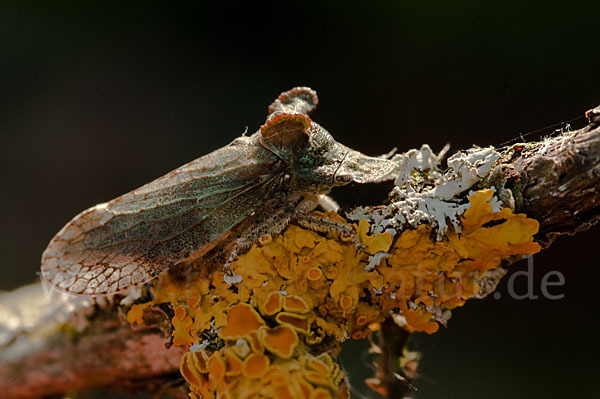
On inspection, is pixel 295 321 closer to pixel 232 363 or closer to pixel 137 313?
pixel 232 363

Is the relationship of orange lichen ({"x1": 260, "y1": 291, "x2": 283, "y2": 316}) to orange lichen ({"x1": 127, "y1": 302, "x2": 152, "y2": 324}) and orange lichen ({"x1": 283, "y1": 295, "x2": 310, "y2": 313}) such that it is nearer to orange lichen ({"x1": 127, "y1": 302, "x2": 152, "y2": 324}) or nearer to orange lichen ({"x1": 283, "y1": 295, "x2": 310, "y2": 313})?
orange lichen ({"x1": 283, "y1": 295, "x2": 310, "y2": 313})

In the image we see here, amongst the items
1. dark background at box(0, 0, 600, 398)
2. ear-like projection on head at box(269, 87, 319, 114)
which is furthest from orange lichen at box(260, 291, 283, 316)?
dark background at box(0, 0, 600, 398)

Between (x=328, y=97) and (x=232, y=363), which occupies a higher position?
(x=328, y=97)

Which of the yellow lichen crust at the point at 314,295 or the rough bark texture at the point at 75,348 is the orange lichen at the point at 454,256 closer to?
the yellow lichen crust at the point at 314,295

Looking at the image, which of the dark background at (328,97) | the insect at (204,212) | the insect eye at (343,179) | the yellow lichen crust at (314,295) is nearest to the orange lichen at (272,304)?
the yellow lichen crust at (314,295)

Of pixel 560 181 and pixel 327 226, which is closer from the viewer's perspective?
pixel 560 181

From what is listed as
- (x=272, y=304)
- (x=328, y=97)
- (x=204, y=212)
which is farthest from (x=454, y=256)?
(x=328, y=97)
